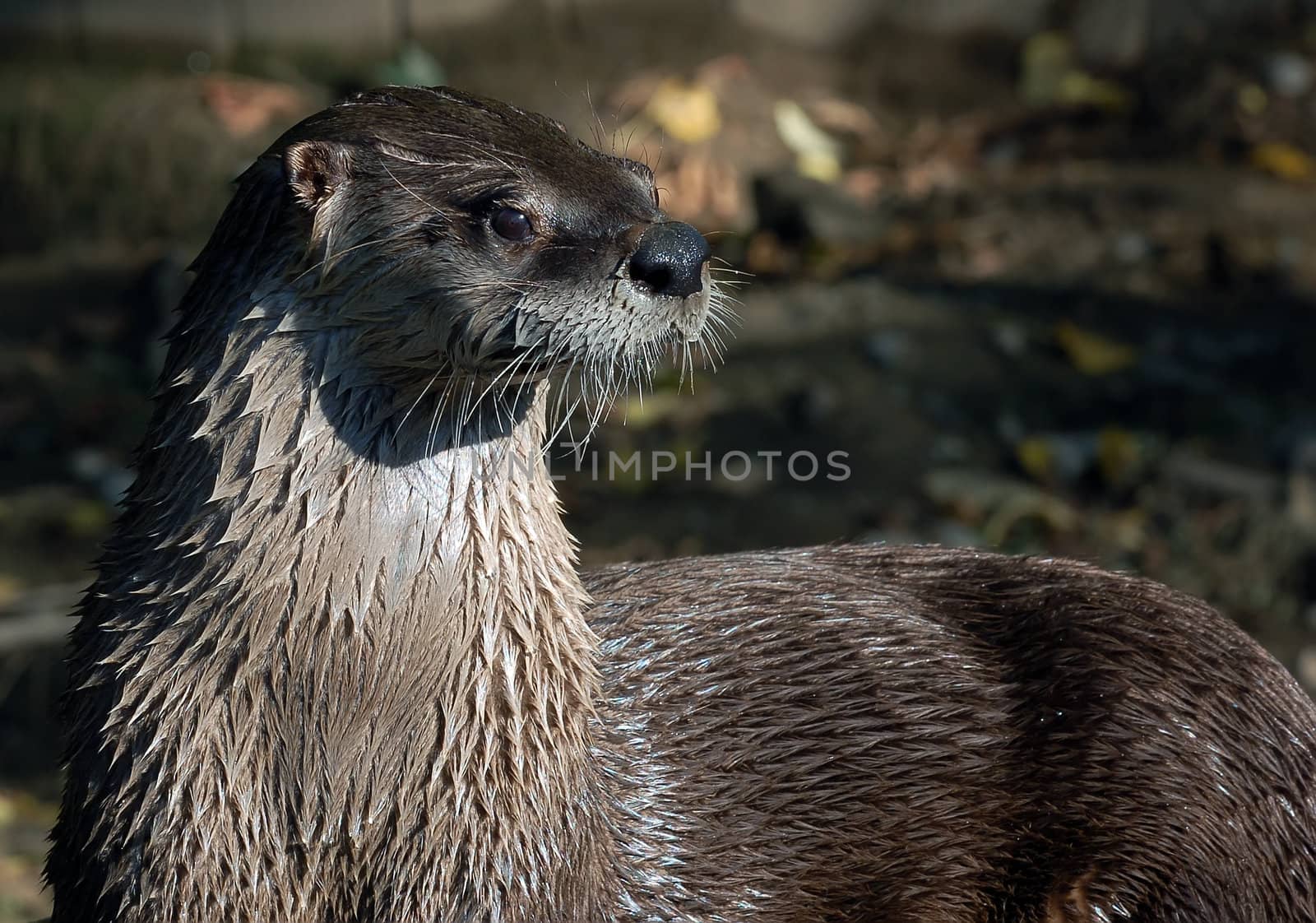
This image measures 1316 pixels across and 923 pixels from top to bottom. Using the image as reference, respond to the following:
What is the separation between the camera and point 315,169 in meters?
1.97

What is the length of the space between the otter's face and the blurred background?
7.12ft

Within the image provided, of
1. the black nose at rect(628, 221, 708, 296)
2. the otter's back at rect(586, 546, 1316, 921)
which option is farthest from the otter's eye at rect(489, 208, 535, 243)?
the otter's back at rect(586, 546, 1316, 921)

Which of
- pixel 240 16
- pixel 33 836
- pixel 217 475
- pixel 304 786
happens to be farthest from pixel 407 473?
pixel 240 16

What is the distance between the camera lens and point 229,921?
6.52ft

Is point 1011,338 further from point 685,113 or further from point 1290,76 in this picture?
point 1290,76

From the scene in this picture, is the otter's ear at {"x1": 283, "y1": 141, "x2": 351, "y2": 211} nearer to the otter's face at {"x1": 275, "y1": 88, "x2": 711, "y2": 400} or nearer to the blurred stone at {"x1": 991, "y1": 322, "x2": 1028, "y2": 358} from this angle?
the otter's face at {"x1": 275, "y1": 88, "x2": 711, "y2": 400}

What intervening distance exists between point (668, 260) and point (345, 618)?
Answer: 606 millimetres

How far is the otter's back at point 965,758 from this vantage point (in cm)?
219

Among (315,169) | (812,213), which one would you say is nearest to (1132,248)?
(812,213)

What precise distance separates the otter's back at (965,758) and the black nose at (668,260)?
65cm

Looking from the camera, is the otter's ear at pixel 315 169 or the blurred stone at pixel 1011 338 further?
the blurred stone at pixel 1011 338

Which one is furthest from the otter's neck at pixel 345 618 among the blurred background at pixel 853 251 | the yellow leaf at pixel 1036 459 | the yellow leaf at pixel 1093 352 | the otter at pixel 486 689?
the yellow leaf at pixel 1093 352

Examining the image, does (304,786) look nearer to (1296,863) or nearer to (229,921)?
(229,921)

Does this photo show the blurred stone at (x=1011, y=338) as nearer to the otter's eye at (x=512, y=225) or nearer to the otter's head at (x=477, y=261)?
the otter's head at (x=477, y=261)
